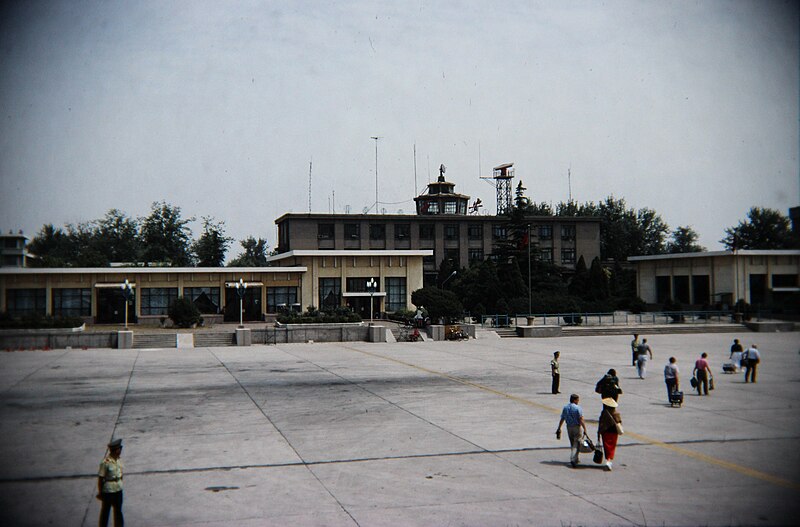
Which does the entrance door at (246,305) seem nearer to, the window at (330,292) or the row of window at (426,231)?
the window at (330,292)

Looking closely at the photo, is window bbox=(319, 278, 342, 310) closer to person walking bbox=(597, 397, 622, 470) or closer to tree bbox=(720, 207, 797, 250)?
tree bbox=(720, 207, 797, 250)

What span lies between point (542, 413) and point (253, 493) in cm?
947

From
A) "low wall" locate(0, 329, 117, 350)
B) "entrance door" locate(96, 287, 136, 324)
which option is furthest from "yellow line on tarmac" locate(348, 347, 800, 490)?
"entrance door" locate(96, 287, 136, 324)

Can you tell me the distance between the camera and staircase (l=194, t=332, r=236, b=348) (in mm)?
43709

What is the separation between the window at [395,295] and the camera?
64.1 metres

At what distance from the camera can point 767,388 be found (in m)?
22.8

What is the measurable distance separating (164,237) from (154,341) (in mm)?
55766

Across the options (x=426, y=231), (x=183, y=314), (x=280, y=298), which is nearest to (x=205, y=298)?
(x=280, y=298)

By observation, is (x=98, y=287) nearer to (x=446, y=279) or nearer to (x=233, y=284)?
(x=233, y=284)

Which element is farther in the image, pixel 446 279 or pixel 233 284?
pixel 446 279

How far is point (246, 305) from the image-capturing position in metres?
61.1

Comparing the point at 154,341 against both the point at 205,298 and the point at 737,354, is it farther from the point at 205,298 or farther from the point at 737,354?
the point at 737,354

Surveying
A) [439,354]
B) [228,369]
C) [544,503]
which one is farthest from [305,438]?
[439,354]

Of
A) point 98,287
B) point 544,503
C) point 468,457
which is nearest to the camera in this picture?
point 544,503
